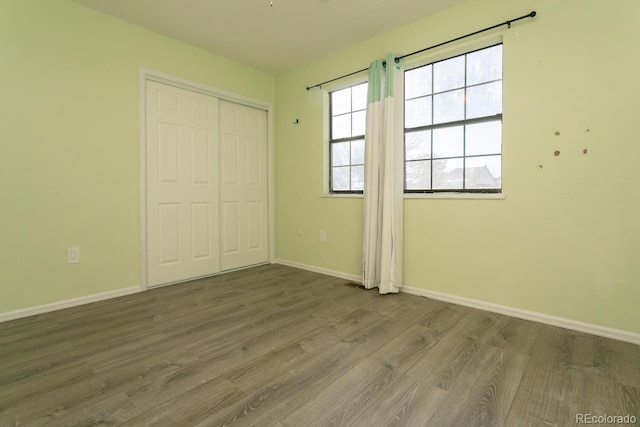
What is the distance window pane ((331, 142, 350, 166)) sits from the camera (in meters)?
3.68

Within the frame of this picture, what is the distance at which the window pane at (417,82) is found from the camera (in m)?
2.98

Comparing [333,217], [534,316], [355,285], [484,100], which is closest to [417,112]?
[484,100]

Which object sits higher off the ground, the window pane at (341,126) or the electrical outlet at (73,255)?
the window pane at (341,126)

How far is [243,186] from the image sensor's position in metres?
4.04

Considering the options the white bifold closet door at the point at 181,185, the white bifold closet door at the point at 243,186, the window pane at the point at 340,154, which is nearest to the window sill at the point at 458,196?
the window pane at the point at 340,154

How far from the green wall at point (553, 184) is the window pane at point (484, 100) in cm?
12

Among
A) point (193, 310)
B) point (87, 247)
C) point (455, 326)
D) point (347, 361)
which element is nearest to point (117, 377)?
point (193, 310)

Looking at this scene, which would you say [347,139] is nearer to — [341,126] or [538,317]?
[341,126]

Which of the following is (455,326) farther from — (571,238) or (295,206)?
(295,206)

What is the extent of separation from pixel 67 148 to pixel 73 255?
932 millimetres

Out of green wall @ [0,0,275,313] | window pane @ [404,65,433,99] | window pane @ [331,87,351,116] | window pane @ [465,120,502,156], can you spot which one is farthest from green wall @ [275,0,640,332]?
green wall @ [0,0,275,313]

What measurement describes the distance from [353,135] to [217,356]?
2.71 metres

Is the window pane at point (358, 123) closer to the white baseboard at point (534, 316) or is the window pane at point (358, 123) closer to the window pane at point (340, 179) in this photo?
the window pane at point (340, 179)

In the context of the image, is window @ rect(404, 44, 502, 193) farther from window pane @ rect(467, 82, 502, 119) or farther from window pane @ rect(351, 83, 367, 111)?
window pane @ rect(351, 83, 367, 111)
